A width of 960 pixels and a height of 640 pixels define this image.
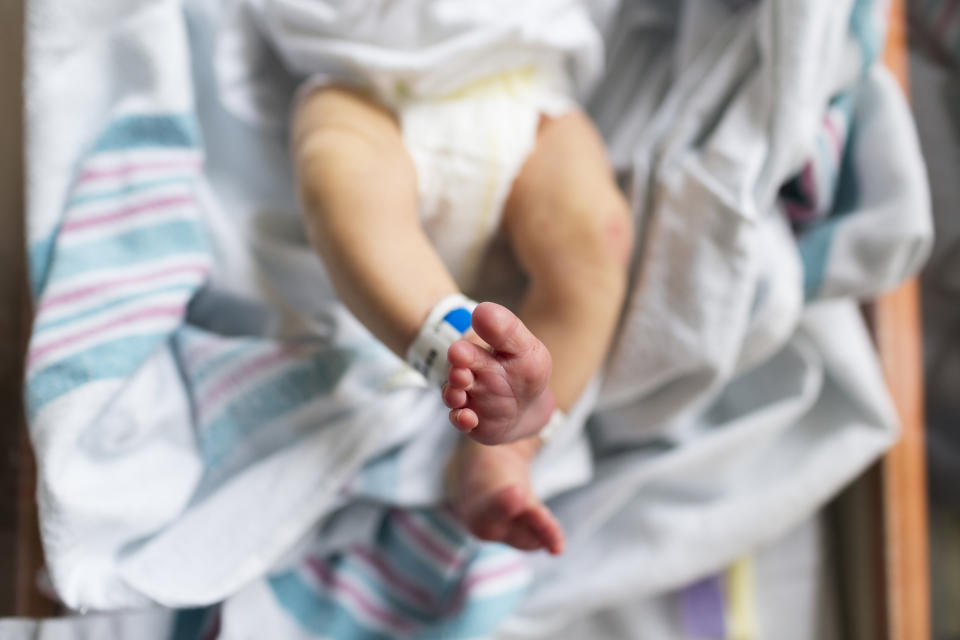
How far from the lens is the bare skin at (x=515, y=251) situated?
46 centimetres

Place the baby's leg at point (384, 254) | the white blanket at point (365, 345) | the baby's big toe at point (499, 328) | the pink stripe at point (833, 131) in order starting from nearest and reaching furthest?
the baby's big toe at point (499, 328) < the baby's leg at point (384, 254) < the white blanket at point (365, 345) < the pink stripe at point (833, 131)

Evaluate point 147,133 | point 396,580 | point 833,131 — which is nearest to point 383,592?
point 396,580

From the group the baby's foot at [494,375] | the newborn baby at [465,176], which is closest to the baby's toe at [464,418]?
A: the baby's foot at [494,375]

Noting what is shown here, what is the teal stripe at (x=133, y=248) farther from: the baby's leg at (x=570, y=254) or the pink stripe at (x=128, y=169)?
the baby's leg at (x=570, y=254)

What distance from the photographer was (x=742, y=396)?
0.75 metres

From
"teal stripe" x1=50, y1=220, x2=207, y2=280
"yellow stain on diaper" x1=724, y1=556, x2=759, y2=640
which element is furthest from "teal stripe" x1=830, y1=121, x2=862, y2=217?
"teal stripe" x1=50, y1=220, x2=207, y2=280

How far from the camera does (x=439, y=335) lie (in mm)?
427

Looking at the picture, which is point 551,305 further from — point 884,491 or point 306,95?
point 884,491

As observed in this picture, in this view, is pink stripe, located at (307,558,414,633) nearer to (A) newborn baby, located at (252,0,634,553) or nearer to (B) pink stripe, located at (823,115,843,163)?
(A) newborn baby, located at (252,0,634,553)

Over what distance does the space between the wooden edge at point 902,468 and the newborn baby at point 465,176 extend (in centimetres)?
30

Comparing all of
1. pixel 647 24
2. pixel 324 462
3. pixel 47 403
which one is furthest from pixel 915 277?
pixel 47 403

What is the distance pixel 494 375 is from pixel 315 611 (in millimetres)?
334

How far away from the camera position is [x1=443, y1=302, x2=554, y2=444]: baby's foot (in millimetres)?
339

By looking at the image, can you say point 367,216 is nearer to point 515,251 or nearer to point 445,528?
point 515,251
